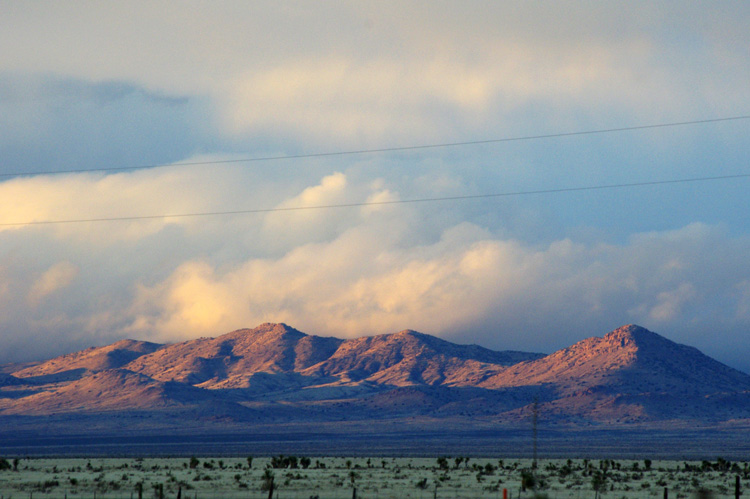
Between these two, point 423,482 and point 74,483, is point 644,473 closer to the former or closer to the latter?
point 423,482

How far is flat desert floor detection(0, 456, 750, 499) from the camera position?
56.6m

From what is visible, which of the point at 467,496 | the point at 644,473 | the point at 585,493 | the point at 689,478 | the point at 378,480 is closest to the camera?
the point at 467,496

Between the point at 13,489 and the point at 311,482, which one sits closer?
the point at 13,489

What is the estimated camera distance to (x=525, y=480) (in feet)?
195

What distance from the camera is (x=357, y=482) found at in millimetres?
65938

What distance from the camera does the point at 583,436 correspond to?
198750 mm

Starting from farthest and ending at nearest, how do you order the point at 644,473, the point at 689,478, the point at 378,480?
the point at 644,473 < the point at 689,478 < the point at 378,480

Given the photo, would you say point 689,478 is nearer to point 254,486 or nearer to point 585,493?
point 585,493

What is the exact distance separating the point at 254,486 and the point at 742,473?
44.4m

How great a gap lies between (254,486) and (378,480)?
10607 millimetres

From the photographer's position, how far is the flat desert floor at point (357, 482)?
2229 inches

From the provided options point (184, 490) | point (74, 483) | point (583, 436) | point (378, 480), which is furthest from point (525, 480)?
point (583, 436)

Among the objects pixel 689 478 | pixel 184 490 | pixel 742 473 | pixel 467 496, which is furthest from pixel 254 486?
pixel 742 473

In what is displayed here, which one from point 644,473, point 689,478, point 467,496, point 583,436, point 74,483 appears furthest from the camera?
point 583,436
